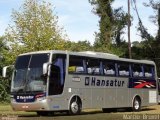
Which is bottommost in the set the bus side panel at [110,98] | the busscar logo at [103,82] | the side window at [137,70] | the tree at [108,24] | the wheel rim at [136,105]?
the wheel rim at [136,105]

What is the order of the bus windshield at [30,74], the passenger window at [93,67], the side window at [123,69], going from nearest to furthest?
the bus windshield at [30,74] < the passenger window at [93,67] < the side window at [123,69]

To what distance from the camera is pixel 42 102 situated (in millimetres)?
23953

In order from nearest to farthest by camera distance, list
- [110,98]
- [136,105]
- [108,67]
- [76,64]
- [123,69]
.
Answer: [76,64], [108,67], [110,98], [123,69], [136,105]

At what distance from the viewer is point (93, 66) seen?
27.0 m

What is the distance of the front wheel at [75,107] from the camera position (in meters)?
25.6

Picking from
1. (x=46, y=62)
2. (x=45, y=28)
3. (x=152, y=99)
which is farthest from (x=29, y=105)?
(x=45, y=28)

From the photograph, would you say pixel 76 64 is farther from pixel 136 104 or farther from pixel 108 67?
pixel 136 104

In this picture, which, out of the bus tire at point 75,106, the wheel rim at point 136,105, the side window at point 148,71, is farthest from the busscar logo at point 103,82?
the side window at point 148,71

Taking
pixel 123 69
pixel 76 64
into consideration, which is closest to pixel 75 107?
pixel 76 64

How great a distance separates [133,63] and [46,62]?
26.2 feet

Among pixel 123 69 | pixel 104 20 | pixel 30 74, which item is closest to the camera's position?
pixel 30 74

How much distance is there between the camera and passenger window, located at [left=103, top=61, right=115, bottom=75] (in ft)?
91.7

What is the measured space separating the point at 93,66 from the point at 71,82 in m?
2.15

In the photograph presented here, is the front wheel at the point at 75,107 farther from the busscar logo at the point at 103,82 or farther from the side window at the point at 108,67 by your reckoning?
the side window at the point at 108,67
